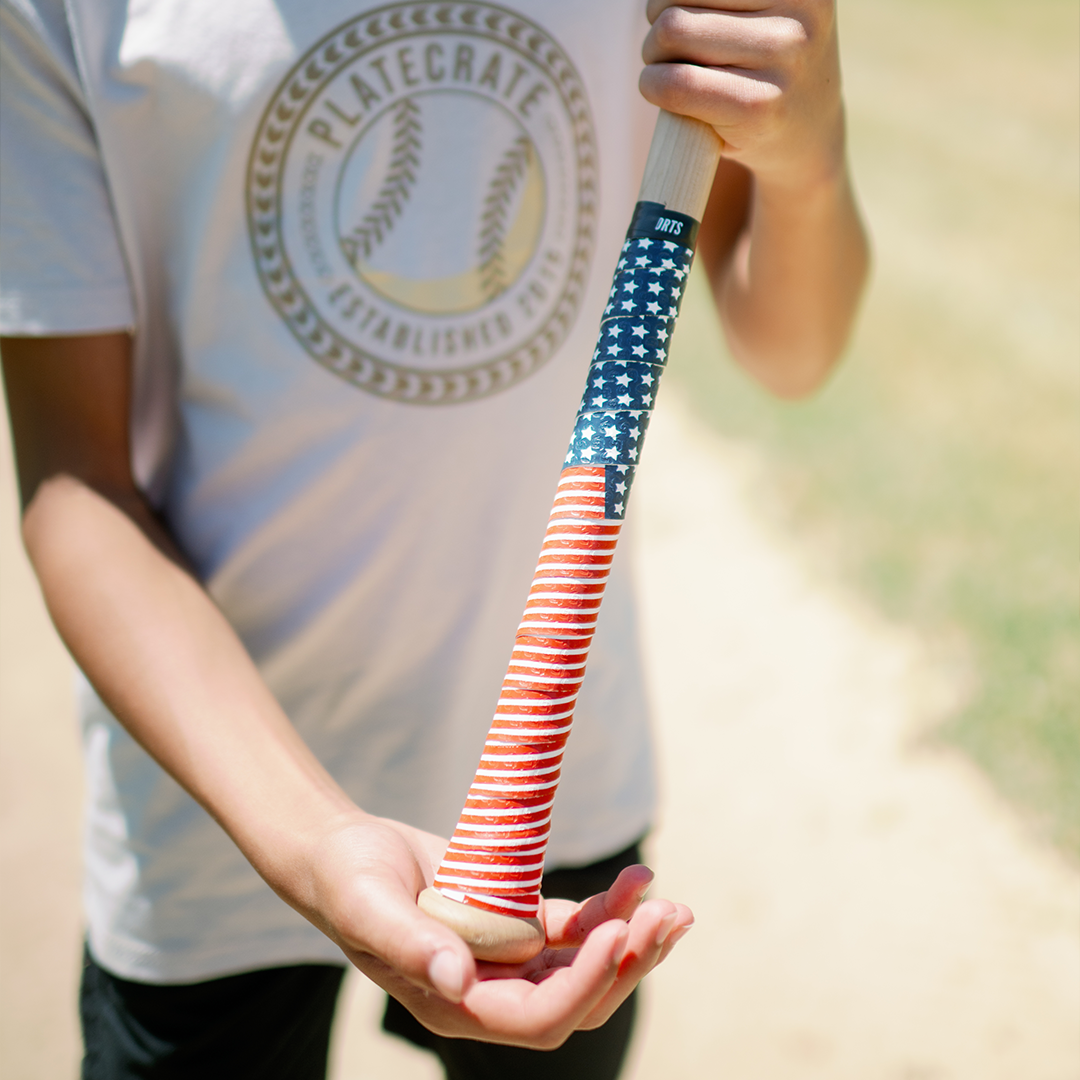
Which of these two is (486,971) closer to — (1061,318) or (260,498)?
(260,498)

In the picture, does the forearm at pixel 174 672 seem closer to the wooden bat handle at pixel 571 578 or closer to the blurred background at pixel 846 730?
the wooden bat handle at pixel 571 578

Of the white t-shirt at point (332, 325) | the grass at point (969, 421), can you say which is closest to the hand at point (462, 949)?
the white t-shirt at point (332, 325)

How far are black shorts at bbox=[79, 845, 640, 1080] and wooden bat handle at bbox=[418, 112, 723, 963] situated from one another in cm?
53

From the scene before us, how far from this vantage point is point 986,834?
2580mm

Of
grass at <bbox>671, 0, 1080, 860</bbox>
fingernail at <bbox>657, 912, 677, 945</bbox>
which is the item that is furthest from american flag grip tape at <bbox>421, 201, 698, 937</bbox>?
grass at <bbox>671, 0, 1080, 860</bbox>

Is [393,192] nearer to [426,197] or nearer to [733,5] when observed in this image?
[426,197]

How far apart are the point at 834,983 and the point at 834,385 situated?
3127mm

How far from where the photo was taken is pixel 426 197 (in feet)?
3.22

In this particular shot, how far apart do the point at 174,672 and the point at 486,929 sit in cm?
35

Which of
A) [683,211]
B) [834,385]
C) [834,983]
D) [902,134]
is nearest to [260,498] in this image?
[683,211]

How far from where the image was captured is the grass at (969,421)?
3004mm

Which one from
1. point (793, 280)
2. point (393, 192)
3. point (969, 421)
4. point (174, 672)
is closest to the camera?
point (174, 672)

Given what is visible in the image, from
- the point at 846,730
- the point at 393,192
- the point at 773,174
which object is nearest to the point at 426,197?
the point at 393,192

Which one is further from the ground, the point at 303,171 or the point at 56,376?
the point at 303,171
